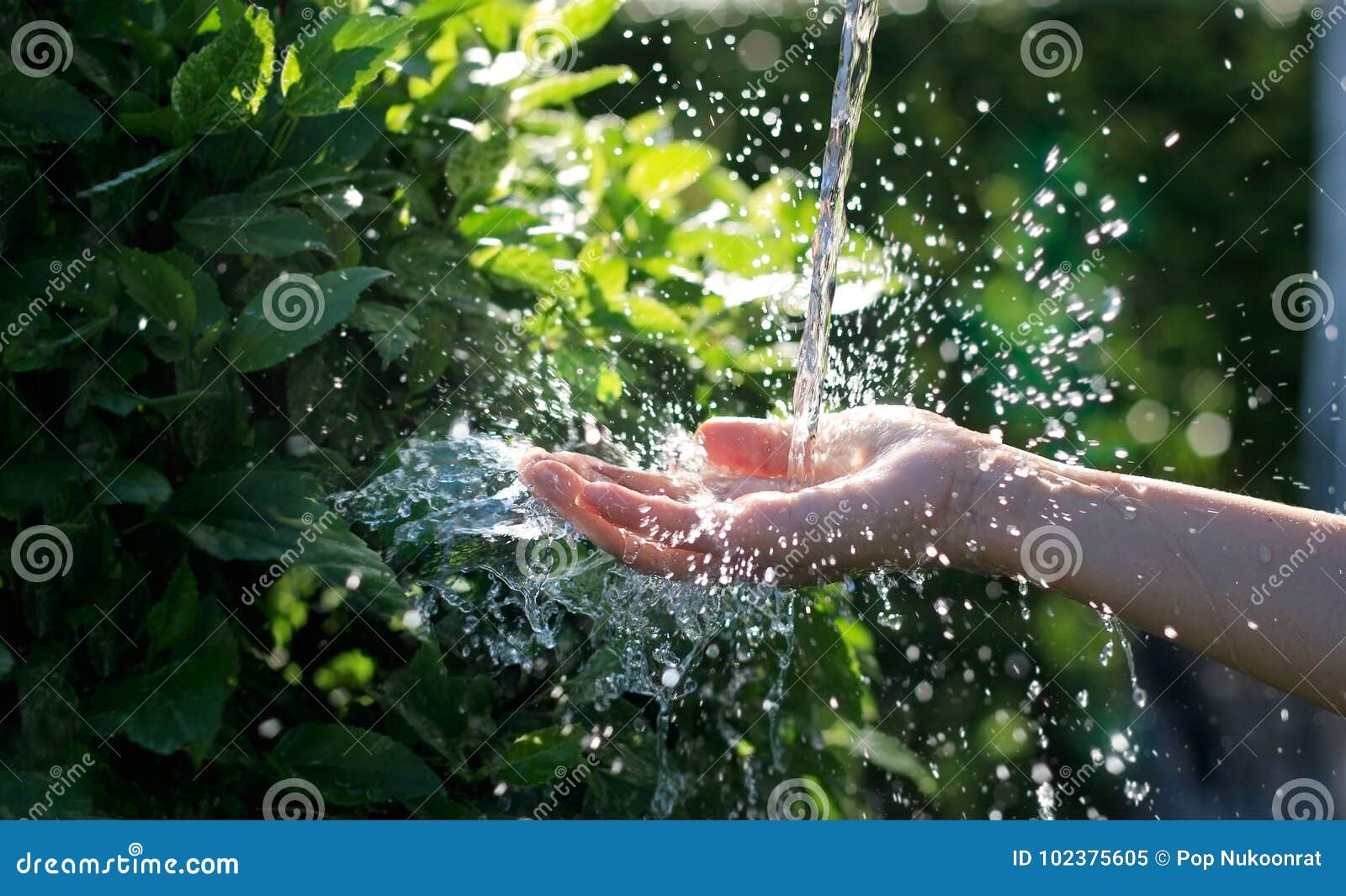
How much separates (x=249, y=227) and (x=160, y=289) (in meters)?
0.13

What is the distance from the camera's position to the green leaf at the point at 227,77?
1.27 metres

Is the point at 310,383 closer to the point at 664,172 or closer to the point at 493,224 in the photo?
the point at 493,224

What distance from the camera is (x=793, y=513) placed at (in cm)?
142

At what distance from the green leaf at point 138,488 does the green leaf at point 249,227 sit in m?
0.26

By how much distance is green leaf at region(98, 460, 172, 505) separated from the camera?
3.74ft

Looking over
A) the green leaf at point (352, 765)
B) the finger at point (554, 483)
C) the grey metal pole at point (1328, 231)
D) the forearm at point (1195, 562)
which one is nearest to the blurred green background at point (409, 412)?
the green leaf at point (352, 765)

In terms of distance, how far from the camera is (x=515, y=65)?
1.67 m

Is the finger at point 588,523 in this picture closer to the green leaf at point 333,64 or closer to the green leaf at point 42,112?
the green leaf at point 333,64

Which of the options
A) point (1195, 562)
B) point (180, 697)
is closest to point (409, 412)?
point (180, 697)

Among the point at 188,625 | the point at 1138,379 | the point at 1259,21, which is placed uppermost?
the point at 1259,21

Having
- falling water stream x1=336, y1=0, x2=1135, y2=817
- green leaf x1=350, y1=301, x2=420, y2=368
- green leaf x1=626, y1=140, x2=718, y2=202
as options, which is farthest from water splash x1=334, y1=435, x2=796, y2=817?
green leaf x1=626, y1=140, x2=718, y2=202

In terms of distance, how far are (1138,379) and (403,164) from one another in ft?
6.50
